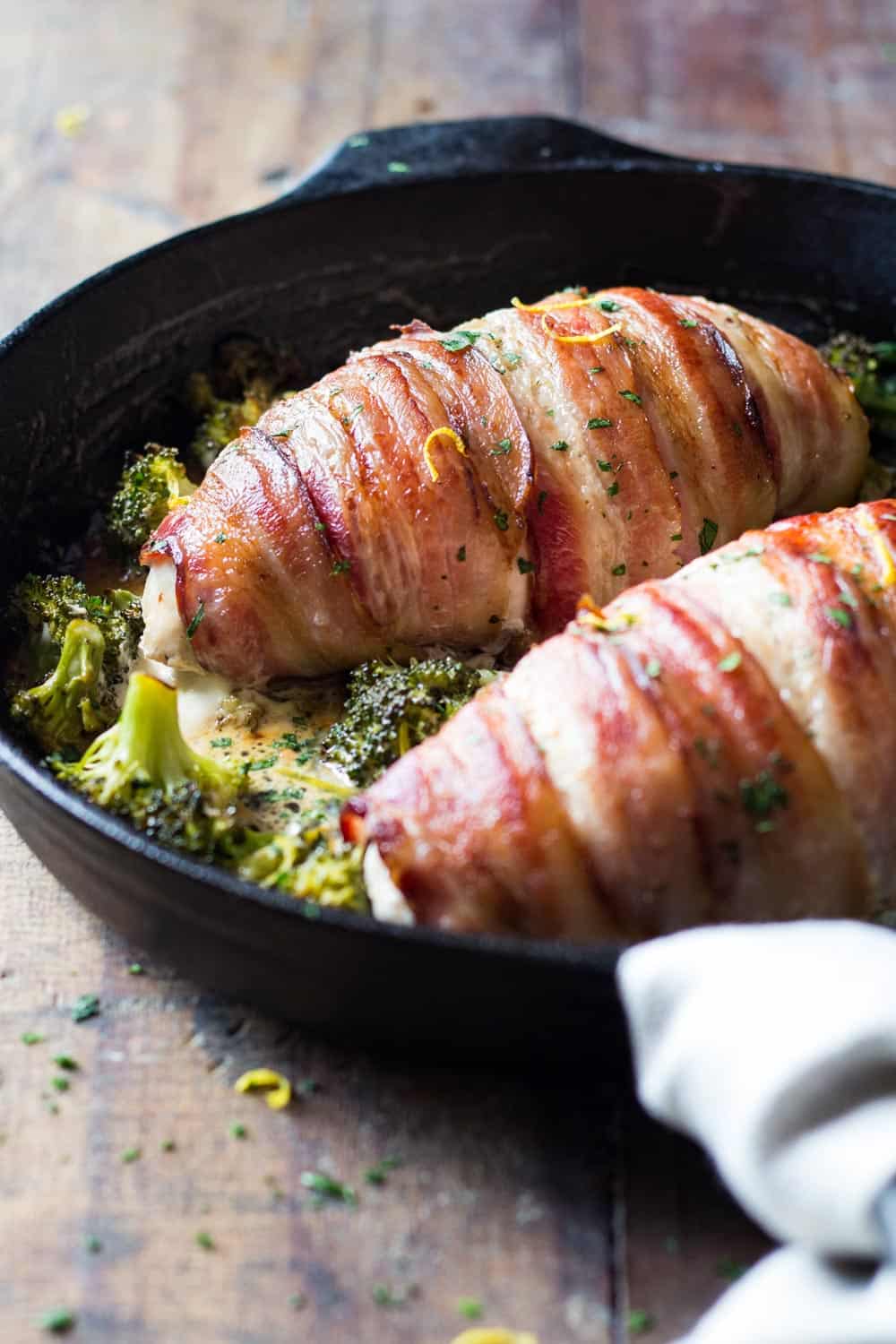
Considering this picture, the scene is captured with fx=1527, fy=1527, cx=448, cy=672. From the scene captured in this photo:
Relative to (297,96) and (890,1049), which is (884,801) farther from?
(297,96)

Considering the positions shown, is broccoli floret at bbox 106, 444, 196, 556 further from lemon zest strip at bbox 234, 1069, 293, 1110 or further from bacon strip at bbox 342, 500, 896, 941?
lemon zest strip at bbox 234, 1069, 293, 1110

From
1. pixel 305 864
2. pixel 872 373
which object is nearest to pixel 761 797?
pixel 305 864

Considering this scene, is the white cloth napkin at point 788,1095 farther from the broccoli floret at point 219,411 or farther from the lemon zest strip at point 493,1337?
the broccoli floret at point 219,411

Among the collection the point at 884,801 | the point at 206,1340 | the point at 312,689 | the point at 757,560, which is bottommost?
the point at 206,1340

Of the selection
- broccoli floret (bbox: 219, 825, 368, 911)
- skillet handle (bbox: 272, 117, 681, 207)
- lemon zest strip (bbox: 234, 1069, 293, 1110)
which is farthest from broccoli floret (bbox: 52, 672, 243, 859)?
skillet handle (bbox: 272, 117, 681, 207)

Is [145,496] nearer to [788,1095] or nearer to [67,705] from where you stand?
[67,705]

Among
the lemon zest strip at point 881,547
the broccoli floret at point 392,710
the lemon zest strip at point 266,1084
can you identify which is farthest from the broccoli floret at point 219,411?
the lemon zest strip at point 266,1084

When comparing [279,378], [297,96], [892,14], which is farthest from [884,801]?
[892,14]
